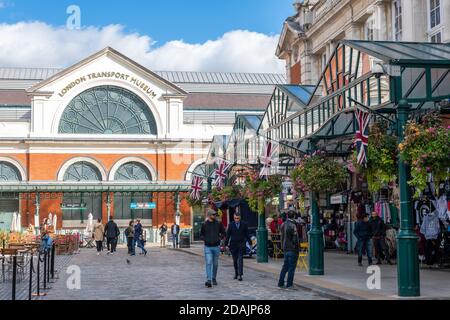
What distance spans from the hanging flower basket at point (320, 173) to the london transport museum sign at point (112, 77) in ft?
134

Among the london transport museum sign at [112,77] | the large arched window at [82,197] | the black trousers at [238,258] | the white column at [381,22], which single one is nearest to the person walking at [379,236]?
the black trousers at [238,258]

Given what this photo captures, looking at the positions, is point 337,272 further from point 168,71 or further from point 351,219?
point 168,71

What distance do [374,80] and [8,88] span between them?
54774mm

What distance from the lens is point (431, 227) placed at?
20.6 metres

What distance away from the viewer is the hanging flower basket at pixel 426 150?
12.5m

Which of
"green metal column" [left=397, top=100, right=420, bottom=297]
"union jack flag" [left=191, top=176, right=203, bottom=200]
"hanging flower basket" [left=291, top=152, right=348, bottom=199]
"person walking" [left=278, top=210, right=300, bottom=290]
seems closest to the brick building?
"union jack flag" [left=191, top=176, right=203, bottom=200]

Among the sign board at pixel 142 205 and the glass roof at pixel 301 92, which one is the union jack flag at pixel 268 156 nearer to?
the glass roof at pixel 301 92

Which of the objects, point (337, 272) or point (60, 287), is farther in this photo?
point (337, 272)

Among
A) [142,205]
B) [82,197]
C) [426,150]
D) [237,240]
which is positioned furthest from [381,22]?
[82,197]

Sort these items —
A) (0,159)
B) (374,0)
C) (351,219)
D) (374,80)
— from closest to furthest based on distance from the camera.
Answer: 1. (374,80)
2. (374,0)
3. (351,219)
4. (0,159)

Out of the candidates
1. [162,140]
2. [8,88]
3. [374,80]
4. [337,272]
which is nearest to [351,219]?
[337,272]

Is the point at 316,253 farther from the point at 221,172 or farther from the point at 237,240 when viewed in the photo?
the point at 221,172

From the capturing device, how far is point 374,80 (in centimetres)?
1592

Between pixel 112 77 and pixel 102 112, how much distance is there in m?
2.87
